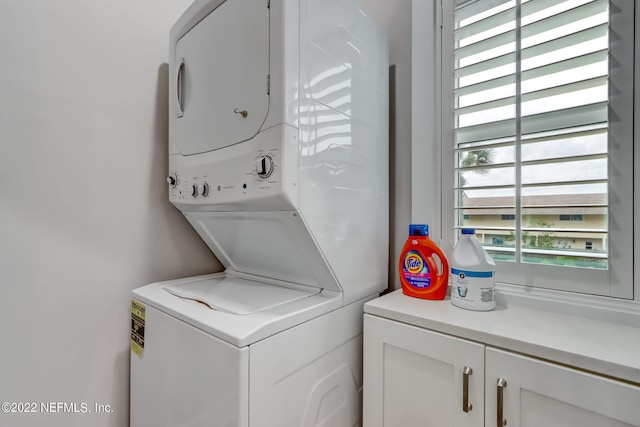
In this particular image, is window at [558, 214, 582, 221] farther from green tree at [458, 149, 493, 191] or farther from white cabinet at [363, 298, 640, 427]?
white cabinet at [363, 298, 640, 427]

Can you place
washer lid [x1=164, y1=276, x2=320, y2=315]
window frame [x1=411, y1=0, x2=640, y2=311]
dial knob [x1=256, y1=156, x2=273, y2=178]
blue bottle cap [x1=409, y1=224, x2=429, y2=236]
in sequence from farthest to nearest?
window frame [x1=411, y1=0, x2=640, y2=311] → blue bottle cap [x1=409, y1=224, x2=429, y2=236] → washer lid [x1=164, y1=276, x2=320, y2=315] → dial knob [x1=256, y1=156, x2=273, y2=178]

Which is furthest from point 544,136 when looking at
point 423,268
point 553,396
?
point 553,396

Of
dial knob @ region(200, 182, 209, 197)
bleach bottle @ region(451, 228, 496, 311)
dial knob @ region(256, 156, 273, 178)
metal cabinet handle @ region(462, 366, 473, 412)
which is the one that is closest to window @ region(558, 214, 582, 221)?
bleach bottle @ region(451, 228, 496, 311)

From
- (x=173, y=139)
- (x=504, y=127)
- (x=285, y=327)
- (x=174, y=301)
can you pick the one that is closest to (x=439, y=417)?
(x=285, y=327)

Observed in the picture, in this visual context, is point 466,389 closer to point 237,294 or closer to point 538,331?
point 538,331

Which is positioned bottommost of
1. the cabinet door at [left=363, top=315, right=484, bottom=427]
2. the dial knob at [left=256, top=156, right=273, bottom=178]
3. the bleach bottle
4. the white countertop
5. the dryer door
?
the cabinet door at [left=363, top=315, right=484, bottom=427]

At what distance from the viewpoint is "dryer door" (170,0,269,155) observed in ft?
3.42

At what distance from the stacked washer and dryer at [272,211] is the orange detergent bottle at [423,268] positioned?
0.18 meters

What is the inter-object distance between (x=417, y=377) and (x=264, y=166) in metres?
0.95

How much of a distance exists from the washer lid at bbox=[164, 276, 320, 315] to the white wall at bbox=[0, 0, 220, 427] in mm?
324

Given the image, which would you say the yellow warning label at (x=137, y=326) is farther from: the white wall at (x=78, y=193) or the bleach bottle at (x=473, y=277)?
the bleach bottle at (x=473, y=277)

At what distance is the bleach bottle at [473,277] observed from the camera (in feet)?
3.68

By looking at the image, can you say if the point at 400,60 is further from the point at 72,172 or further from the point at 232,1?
the point at 72,172

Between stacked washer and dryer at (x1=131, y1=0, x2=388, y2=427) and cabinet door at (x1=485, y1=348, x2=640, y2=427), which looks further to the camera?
stacked washer and dryer at (x1=131, y1=0, x2=388, y2=427)
